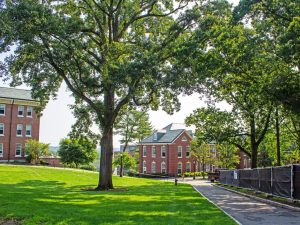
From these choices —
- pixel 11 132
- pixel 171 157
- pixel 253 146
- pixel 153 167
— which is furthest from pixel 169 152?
pixel 253 146

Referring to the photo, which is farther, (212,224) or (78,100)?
(78,100)

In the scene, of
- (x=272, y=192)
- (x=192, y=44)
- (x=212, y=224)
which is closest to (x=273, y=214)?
(x=212, y=224)

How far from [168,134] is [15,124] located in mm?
32709

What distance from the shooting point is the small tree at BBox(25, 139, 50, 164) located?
2131 inches

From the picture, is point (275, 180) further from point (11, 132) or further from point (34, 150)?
point (11, 132)

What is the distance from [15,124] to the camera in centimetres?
5934

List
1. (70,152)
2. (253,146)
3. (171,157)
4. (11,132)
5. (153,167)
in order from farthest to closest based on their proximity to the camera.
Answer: (153,167)
(171,157)
(70,152)
(11,132)
(253,146)

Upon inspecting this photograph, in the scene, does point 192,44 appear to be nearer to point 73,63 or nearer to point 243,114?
point 73,63

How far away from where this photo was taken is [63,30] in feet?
72.0

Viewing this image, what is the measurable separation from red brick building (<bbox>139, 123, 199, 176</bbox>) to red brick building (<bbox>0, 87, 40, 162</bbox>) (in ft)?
89.2

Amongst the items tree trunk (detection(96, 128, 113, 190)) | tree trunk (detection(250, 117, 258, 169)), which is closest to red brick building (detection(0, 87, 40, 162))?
tree trunk (detection(96, 128, 113, 190))

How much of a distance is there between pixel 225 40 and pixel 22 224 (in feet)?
50.3

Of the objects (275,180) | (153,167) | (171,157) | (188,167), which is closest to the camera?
(275,180)

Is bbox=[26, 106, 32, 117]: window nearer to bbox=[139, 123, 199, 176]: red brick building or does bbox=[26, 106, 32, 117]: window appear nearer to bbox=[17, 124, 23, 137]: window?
bbox=[17, 124, 23, 137]: window
